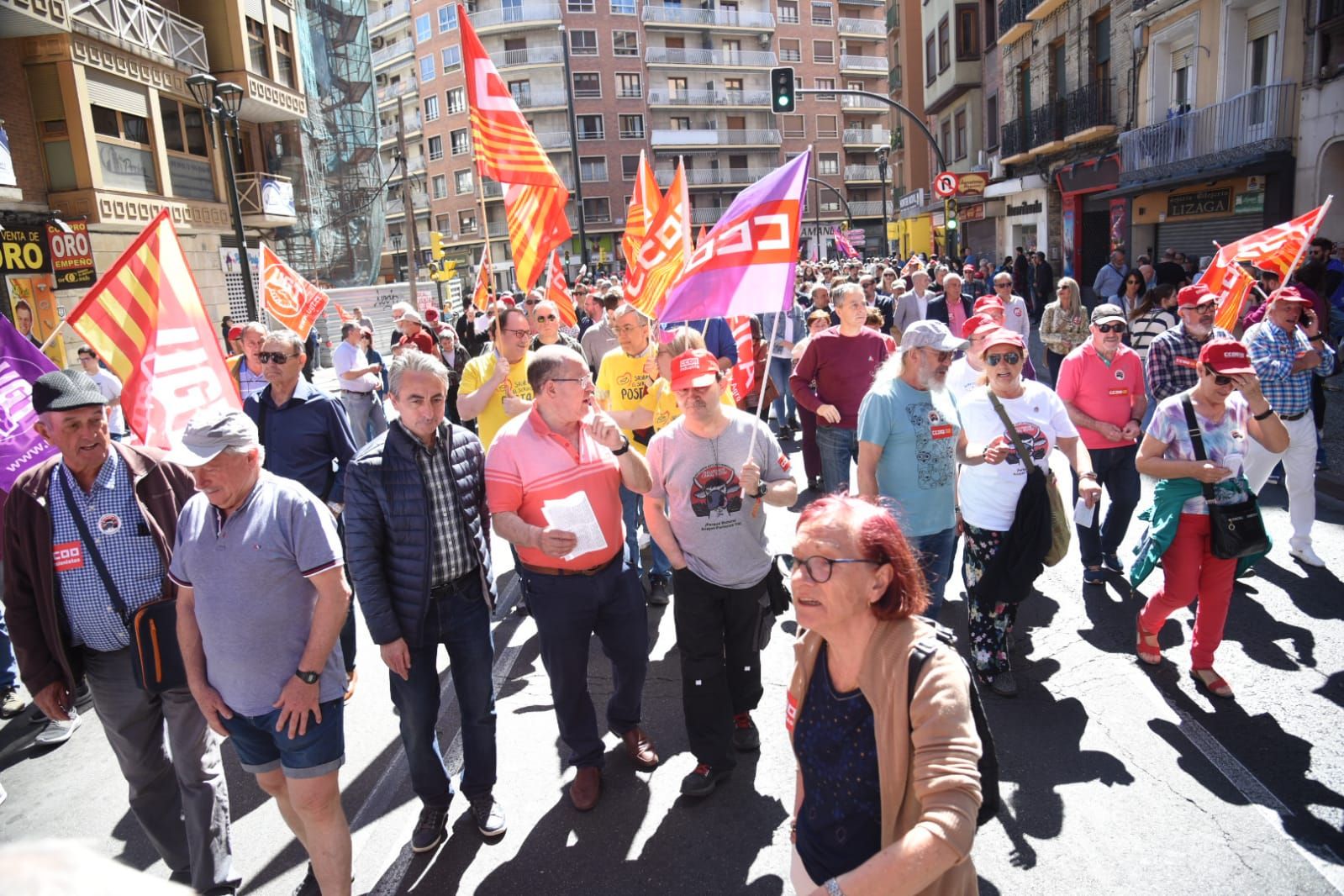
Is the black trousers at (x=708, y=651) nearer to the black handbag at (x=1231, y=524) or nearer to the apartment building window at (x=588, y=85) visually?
the black handbag at (x=1231, y=524)

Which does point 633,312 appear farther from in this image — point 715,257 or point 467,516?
point 467,516

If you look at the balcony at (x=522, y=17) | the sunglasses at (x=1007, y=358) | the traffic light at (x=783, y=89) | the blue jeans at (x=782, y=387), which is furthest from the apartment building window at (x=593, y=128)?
the sunglasses at (x=1007, y=358)

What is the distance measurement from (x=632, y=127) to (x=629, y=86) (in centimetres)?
271

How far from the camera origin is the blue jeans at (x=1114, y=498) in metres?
5.83

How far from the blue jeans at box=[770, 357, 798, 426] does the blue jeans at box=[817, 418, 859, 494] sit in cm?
271

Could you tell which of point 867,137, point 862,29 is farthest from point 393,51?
point 867,137

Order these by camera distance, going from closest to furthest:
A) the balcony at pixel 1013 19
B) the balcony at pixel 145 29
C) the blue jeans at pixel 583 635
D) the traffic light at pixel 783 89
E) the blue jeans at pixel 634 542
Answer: the blue jeans at pixel 583 635
the blue jeans at pixel 634 542
the balcony at pixel 145 29
the traffic light at pixel 783 89
the balcony at pixel 1013 19

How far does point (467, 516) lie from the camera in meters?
3.62

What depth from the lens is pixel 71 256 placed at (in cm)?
1652

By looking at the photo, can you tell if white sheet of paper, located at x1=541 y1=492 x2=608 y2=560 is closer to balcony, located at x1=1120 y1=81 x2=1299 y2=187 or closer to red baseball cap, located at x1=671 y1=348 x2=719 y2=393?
red baseball cap, located at x1=671 y1=348 x2=719 y2=393

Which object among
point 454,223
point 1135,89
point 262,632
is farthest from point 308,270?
point 454,223

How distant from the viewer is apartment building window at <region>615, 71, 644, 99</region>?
58781 millimetres

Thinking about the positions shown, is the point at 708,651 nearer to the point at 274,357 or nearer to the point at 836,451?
the point at 274,357

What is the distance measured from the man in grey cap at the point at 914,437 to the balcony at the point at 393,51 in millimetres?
68563
